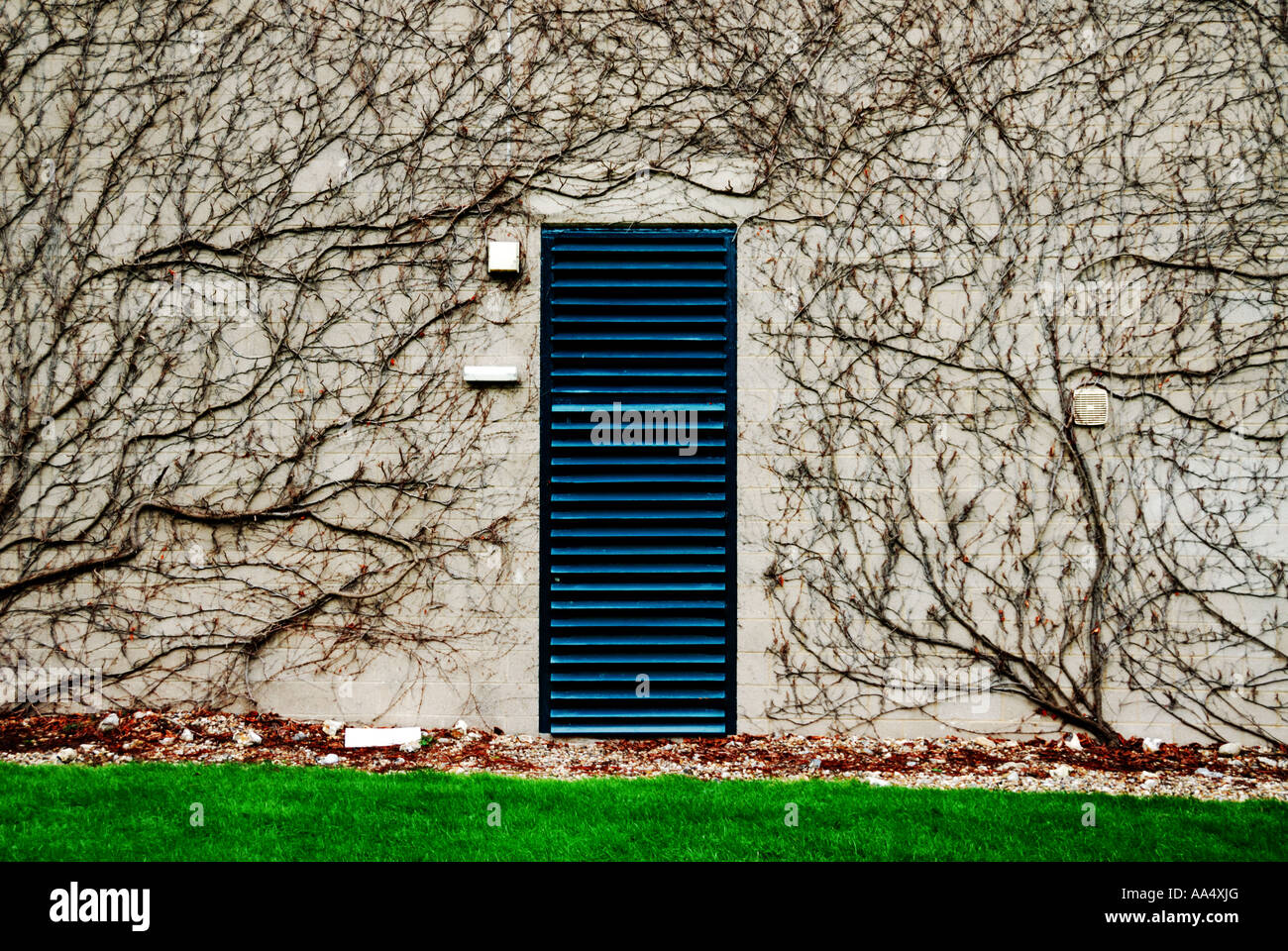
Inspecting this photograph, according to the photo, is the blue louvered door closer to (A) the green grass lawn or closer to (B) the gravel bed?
(B) the gravel bed

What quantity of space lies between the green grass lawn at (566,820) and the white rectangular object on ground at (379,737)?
49 centimetres

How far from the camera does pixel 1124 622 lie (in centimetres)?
502

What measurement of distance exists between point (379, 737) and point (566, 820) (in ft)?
5.09

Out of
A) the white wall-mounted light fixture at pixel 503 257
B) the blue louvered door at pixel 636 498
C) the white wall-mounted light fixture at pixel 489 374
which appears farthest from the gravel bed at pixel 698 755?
the white wall-mounted light fixture at pixel 503 257

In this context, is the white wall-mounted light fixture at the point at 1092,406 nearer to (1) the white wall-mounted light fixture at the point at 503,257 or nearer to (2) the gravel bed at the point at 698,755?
(2) the gravel bed at the point at 698,755

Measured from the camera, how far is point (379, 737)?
4.93 meters

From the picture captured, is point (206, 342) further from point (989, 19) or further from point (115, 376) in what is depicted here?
point (989, 19)

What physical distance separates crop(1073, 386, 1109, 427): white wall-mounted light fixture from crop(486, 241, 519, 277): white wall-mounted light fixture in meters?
3.06

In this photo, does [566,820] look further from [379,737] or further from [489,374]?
[489,374]

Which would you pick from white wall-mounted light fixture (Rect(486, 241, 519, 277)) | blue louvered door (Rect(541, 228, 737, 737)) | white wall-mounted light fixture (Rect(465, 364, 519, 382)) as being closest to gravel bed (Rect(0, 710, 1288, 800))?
blue louvered door (Rect(541, 228, 737, 737))

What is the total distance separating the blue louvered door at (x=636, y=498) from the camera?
5.05 meters

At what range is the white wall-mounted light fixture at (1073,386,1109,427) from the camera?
497 centimetres

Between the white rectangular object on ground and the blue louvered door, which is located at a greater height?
the blue louvered door

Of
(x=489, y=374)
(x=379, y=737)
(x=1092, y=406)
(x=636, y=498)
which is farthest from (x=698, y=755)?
(x=1092, y=406)
